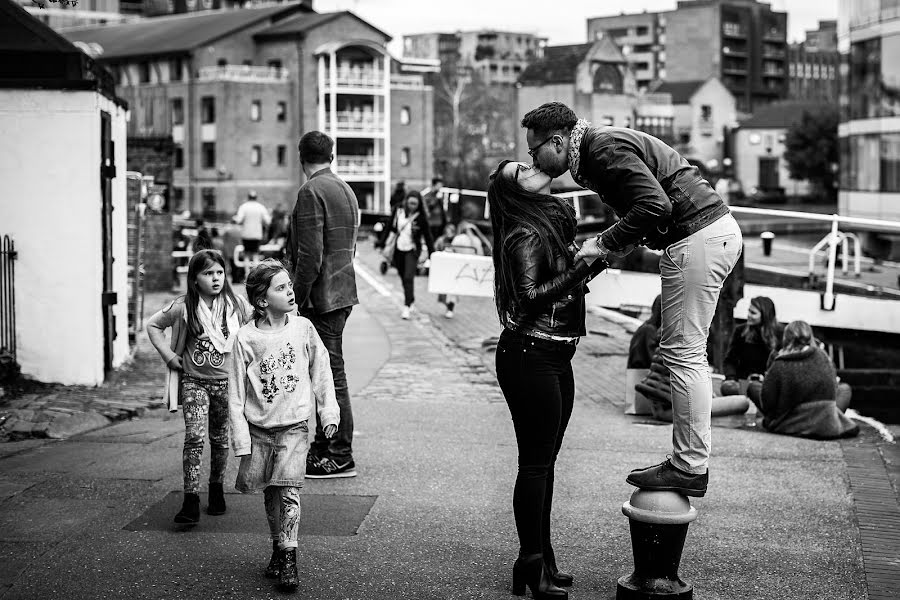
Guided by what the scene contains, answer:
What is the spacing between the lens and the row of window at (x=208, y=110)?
81.1 meters

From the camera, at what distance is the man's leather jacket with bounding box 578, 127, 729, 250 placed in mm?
4980

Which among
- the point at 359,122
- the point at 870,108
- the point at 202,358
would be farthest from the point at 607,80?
the point at 202,358

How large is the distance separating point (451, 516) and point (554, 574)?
1.38 meters

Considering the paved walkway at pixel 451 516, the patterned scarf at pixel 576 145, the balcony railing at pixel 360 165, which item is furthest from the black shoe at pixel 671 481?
the balcony railing at pixel 360 165

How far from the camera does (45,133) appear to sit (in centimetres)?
1093

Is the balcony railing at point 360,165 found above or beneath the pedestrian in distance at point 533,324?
above

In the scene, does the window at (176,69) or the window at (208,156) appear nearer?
the window at (208,156)

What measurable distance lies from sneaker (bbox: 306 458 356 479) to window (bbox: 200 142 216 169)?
74.6 m

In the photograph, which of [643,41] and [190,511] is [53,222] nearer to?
[190,511]

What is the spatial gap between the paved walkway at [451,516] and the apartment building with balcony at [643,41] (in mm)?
142591

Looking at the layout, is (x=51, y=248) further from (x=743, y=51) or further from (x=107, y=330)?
(x=743, y=51)

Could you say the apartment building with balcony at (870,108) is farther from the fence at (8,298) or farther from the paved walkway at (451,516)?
the fence at (8,298)

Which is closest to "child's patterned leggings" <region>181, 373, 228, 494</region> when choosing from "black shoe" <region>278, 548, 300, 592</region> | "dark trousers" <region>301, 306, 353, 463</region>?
"dark trousers" <region>301, 306, 353, 463</region>

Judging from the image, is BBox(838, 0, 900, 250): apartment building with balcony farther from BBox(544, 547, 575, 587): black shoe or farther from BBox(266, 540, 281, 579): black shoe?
BBox(266, 540, 281, 579): black shoe
